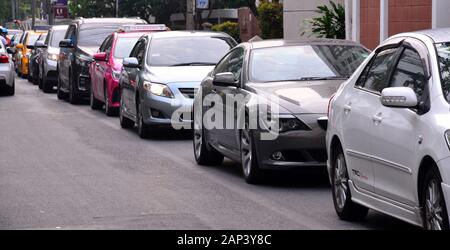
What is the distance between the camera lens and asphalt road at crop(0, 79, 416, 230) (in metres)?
10.3

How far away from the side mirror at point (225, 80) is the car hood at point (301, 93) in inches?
9.4

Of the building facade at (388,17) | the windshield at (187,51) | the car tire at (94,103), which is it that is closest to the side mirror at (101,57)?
the car tire at (94,103)

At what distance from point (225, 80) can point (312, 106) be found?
1427mm

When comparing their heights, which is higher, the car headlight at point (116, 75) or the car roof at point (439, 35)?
the car roof at point (439, 35)

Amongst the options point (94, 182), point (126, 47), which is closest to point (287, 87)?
point (94, 182)

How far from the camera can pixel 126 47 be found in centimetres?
2291

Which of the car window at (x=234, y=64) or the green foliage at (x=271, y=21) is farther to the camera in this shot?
the green foliage at (x=271, y=21)

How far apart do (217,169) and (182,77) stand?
12.9ft

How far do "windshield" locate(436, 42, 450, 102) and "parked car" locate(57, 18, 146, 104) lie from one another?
17.5m

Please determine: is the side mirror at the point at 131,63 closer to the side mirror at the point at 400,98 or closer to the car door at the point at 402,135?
the car door at the point at 402,135

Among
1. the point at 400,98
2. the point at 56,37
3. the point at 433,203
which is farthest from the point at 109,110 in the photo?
the point at 433,203

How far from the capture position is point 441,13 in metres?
20.7

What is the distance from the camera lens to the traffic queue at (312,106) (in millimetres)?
8430
